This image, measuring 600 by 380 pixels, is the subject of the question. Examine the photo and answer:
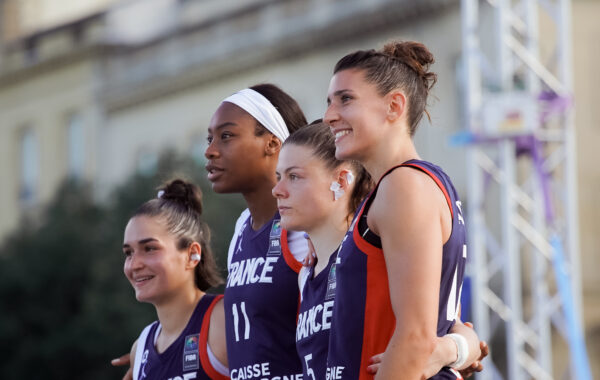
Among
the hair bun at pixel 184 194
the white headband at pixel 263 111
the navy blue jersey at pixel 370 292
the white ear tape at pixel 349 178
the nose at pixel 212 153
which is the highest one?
the white headband at pixel 263 111

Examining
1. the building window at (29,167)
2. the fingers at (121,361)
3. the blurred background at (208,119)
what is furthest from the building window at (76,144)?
the fingers at (121,361)

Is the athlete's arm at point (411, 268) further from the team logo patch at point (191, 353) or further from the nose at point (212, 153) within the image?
the team logo patch at point (191, 353)

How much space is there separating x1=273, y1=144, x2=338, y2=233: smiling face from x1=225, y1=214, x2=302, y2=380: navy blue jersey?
40cm

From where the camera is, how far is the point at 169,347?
17.6 feet

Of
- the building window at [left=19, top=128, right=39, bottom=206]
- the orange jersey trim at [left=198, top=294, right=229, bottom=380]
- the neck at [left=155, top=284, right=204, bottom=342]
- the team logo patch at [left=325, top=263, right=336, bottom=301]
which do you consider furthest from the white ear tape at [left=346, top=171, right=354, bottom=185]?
the building window at [left=19, top=128, right=39, bottom=206]

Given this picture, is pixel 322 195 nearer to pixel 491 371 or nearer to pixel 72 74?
pixel 491 371

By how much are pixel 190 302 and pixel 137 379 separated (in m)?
0.38

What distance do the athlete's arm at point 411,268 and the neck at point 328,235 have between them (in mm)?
731

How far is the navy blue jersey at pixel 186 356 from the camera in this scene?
5.20 meters

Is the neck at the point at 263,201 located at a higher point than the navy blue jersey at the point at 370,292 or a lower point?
higher

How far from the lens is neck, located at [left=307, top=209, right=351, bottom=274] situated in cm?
440

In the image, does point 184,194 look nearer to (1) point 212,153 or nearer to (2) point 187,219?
(2) point 187,219

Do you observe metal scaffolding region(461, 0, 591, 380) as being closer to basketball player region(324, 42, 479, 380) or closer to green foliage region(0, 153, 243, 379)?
basketball player region(324, 42, 479, 380)

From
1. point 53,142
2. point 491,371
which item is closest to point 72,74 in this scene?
point 53,142
